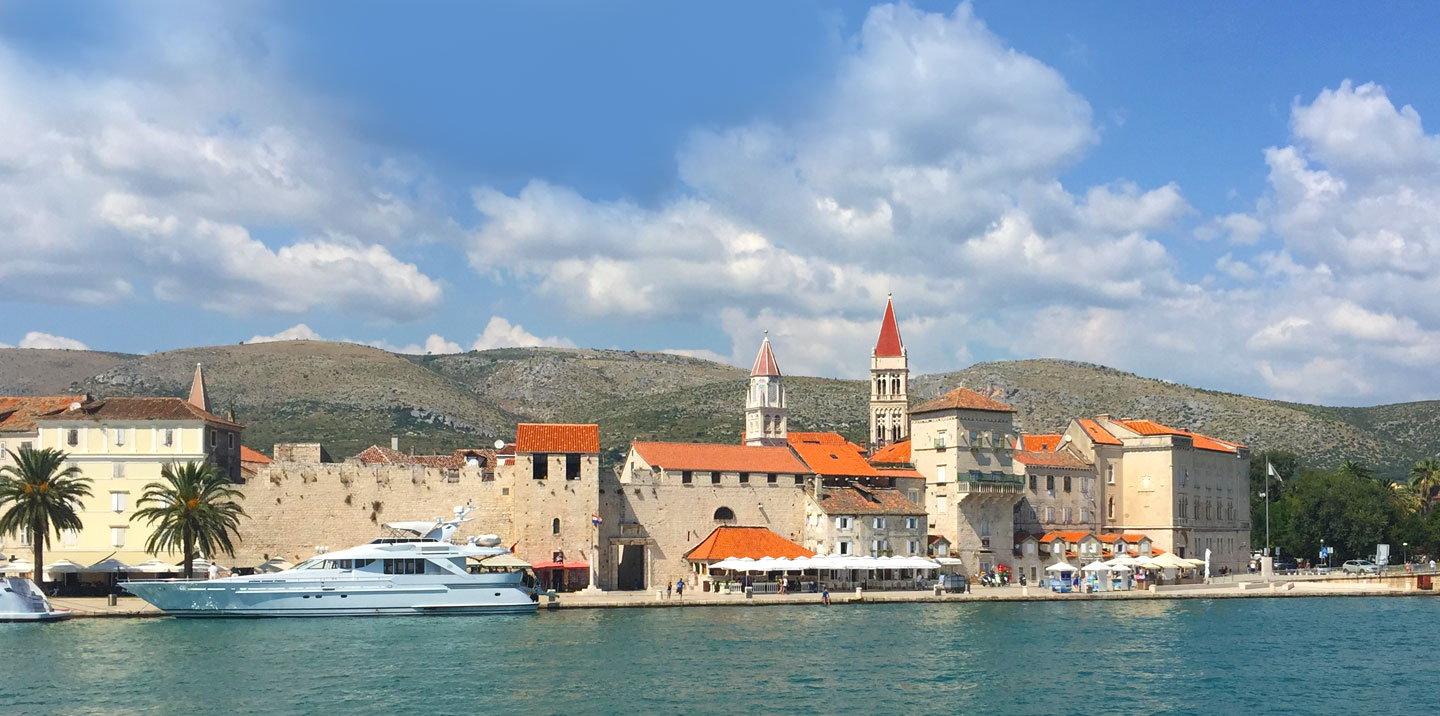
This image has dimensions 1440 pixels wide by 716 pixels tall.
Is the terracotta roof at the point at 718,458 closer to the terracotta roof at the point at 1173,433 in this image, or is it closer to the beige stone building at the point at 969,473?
the beige stone building at the point at 969,473

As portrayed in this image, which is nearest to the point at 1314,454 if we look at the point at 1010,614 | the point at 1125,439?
the point at 1125,439

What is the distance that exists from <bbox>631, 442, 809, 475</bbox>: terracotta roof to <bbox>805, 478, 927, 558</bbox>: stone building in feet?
7.95

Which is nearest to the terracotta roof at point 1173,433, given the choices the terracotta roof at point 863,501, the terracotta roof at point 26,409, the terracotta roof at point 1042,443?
the terracotta roof at point 1042,443

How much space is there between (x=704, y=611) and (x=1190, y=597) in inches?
1000

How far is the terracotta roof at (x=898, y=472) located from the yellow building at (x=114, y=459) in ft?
114

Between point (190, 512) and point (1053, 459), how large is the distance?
47500mm

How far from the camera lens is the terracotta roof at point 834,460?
7631cm

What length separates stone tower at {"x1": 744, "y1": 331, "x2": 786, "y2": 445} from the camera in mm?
93000

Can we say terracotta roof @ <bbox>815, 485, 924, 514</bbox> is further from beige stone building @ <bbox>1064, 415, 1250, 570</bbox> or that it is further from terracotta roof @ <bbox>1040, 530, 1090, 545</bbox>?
beige stone building @ <bbox>1064, 415, 1250, 570</bbox>

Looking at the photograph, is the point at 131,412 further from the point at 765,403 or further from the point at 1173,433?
the point at 1173,433

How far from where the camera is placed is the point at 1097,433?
8612 cm

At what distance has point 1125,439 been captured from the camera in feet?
285

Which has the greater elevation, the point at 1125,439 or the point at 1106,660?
the point at 1125,439

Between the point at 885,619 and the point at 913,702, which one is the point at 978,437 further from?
the point at 913,702
